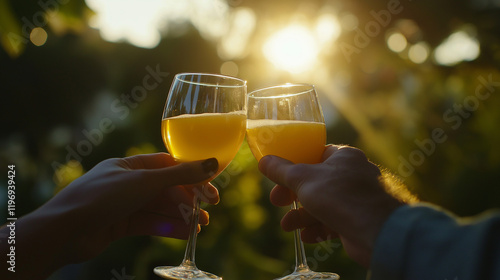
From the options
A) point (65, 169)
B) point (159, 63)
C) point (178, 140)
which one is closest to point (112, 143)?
point (65, 169)

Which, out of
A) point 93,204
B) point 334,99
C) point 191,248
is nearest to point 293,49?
point 334,99

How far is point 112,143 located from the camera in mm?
7688

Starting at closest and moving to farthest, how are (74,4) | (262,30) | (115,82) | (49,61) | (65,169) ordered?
1. (74,4)
2. (262,30)
3. (65,169)
4. (115,82)
5. (49,61)

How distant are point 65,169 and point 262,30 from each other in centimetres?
358

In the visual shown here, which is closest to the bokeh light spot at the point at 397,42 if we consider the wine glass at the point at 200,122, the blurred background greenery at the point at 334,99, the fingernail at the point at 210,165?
the blurred background greenery at the point at 334,99

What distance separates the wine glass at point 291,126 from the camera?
2154 mm

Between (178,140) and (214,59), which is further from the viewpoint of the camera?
(214,59)

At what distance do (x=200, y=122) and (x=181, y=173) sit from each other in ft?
1.03

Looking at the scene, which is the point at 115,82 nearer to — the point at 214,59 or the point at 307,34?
the point at 214,59

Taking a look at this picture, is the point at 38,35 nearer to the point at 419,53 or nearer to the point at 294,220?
the point at 419,53

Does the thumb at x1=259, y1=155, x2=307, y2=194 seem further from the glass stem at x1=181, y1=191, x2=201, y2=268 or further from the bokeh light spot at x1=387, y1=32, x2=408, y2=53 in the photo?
the bokeh light spot at x1=387, y1=32, x2=408, y2=53

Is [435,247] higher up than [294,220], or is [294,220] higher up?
[435,247]

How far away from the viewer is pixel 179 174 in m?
1.85

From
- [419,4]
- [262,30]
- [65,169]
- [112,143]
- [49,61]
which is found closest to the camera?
[419,4]
